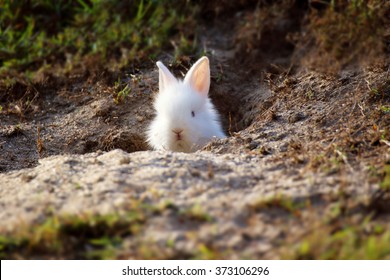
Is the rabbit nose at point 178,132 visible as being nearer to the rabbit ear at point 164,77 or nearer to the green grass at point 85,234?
the rabbit ear at point 164,77

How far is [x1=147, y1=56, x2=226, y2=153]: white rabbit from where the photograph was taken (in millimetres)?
5305

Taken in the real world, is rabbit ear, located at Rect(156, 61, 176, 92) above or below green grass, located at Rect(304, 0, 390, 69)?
below

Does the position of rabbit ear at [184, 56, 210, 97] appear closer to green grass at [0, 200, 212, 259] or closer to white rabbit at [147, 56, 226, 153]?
white rabbit at [147, 56, 226, 153]

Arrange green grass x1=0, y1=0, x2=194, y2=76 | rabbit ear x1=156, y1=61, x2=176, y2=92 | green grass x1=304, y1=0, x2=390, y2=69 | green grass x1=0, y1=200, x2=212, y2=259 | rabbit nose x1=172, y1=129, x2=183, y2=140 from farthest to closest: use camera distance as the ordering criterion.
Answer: green grass x1=0, y1=0, x2=194, y2=76 < green grass x1=304, y1=0, x2=390, y2=69 < rabbit ear x1=156, y1=61, x2=176, y2=92 < rabbit nose x1=172, y1=129, x2=183, y2=140 < green grass x1=0, y1=200, x2=212, y2=259

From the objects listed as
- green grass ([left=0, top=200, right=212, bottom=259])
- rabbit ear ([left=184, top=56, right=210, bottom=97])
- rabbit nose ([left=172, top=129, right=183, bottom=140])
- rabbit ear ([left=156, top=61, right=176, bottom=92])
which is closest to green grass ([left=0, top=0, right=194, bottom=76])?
rabbit ear ([left=156, top=61, right=176, bottom=92])

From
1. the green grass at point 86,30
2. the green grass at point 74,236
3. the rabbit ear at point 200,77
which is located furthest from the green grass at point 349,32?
the green grass at point 74,236

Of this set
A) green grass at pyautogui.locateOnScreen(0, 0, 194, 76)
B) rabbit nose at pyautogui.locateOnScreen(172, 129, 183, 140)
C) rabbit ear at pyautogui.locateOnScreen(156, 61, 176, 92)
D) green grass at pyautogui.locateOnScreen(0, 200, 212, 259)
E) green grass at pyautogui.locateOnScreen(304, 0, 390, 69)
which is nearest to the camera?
green grass at pyautogui.locateOnScreen(0, 200, 212, 259)

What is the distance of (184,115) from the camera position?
5.32 meters

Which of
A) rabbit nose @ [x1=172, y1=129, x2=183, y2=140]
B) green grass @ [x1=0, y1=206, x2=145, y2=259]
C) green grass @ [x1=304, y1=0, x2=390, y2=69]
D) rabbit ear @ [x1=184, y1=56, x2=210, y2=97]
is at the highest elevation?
green grass @ [x1=304, y1=0, x2=390, y2=69]

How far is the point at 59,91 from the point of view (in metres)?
6.43

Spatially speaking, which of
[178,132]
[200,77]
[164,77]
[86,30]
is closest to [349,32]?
[200,77]

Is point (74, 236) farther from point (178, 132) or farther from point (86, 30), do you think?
point (86, 30)

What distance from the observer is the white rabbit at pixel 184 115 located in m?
5.30
